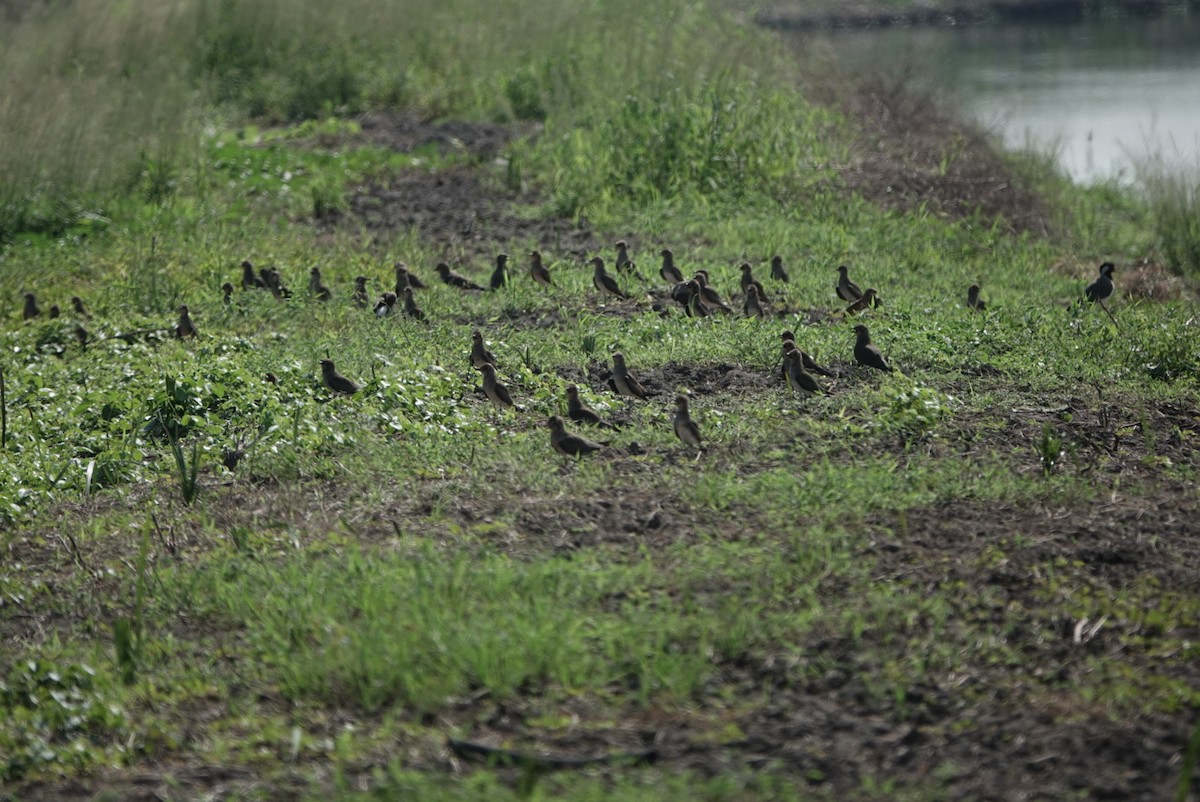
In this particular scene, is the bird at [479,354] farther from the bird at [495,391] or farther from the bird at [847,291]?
the bird at [847,291]

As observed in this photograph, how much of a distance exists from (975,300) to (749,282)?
5.57ft

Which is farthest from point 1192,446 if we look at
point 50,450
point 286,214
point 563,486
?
point 286,214

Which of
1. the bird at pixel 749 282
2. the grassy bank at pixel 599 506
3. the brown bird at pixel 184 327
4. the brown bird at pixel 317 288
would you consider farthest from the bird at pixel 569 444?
the brown bird at pixel 317 288

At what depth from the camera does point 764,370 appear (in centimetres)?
900

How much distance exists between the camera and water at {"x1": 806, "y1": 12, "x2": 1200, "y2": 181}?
20188 mm

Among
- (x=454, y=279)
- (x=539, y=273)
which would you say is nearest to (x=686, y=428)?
(x=539, y=273)

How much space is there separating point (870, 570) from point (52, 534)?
4.03 m

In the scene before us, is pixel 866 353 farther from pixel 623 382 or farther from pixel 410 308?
pixel 410 308

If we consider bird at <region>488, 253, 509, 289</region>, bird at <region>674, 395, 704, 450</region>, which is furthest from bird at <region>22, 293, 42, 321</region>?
bird at <region>674, 395, 704, 450</region>

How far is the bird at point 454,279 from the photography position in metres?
11.4

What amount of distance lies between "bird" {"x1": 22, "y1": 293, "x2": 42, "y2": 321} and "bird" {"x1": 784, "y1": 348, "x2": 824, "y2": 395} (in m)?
6.44

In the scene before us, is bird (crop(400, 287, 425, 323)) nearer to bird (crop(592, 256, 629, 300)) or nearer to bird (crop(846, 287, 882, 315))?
bird (crop(592, 256, 629, 300))

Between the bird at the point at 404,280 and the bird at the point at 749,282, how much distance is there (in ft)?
8.53

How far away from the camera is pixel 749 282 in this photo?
35.5ft
